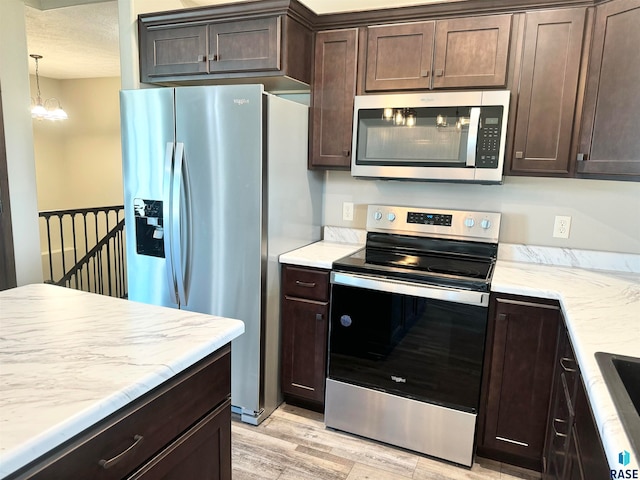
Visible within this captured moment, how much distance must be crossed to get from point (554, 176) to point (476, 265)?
579 millimetres

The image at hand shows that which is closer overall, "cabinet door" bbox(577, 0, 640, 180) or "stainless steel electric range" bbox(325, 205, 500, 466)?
"cabinet door" bbox(577, 0, 640, 180)

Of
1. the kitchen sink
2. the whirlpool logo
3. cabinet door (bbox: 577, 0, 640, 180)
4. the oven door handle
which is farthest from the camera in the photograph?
the oven door handle

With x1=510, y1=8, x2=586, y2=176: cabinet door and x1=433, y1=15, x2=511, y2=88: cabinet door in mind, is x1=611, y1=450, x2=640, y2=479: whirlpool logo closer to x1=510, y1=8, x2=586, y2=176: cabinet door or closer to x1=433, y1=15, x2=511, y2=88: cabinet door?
x1=510, y1=8, x2=586, y2=176: cabinet door

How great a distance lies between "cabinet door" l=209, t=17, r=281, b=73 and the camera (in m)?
2.33

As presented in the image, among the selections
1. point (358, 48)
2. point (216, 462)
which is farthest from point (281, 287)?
point (358, 48)

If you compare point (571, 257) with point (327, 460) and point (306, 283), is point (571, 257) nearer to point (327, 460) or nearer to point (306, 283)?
point (306, 283)

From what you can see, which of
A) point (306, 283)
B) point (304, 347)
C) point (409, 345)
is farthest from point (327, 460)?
point (306, 283)

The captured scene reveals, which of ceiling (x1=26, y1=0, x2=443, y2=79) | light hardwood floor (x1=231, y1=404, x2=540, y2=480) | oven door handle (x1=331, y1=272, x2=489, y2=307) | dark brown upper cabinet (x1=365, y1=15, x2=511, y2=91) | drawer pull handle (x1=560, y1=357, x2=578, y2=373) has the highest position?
ceiling (x1=26, y1=0, x2=443, y2=79)

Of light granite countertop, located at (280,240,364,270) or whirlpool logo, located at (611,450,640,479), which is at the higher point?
light granite countertop, located at (280,240,364,270)

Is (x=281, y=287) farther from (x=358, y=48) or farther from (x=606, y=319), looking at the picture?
(x=606, y=319)

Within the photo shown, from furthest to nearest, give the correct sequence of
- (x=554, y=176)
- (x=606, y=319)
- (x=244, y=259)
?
(x=244, y=259) < (x=554, y=176) < (x=606, y=319)

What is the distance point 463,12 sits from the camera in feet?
7.13

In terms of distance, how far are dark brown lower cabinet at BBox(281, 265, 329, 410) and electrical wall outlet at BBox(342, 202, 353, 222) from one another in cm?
65

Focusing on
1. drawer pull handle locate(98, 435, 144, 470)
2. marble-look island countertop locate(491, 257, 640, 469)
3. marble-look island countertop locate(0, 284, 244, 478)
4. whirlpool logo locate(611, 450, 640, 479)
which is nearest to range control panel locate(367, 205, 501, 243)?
marble-look island countertop locate(491, 257, 640, 469)
